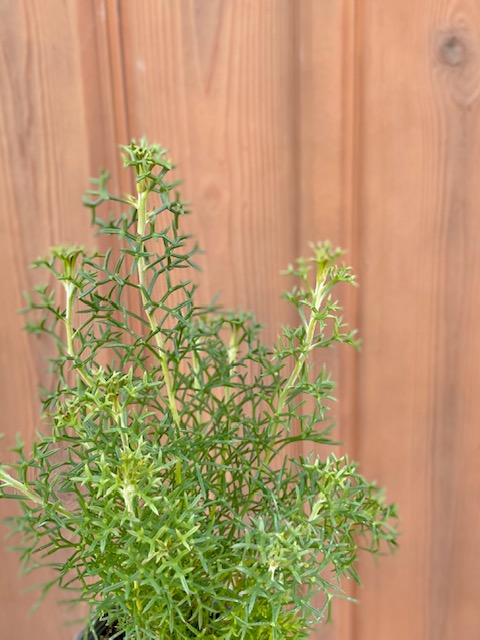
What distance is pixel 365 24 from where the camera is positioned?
2.39 ft

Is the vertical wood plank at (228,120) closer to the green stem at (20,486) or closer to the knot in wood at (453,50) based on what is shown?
the knot in wood at (453,50)

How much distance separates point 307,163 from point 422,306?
201 millimetres

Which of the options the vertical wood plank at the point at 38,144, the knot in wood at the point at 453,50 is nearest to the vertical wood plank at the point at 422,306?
the knot in wood at the point at 453,50

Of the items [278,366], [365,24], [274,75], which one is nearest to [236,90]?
[274,75]

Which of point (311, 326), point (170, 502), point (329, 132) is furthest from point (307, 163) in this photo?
point (170, 502)

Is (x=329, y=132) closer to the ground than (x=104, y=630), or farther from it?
farther from it

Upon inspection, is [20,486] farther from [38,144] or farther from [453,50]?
[453,50]

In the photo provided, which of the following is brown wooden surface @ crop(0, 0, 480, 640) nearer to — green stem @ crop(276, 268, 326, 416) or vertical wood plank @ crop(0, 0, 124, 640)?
vertical wood plank @ crop(0, 0, 124, 640)

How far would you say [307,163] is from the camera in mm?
757

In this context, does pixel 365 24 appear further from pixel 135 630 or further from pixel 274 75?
pixel 135 630

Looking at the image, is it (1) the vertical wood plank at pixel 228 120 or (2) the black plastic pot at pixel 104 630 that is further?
(1) the vertical wood plank at pixel 228 120

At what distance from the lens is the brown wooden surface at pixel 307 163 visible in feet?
2.38

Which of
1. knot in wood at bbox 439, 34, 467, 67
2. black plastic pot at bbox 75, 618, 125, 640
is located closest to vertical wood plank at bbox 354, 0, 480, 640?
knot in wood at bbox 439, 34, 467, 67

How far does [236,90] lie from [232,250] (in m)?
0.17
